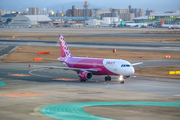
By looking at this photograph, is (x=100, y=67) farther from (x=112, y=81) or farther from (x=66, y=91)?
(x=66, y=91)

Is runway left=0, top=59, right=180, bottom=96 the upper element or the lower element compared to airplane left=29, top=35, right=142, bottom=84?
lower

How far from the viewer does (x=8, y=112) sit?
94.2ft

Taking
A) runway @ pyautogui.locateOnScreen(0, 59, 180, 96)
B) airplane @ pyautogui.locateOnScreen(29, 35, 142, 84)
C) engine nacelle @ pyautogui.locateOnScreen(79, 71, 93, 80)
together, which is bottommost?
runway @ pyautogui.locateOnScreen(0, 59, 180, 96)

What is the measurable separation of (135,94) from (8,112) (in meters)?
17.9

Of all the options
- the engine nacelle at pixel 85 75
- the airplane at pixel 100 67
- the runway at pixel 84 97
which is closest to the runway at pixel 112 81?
the runway at pixel 84 97

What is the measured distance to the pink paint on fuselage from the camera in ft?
168

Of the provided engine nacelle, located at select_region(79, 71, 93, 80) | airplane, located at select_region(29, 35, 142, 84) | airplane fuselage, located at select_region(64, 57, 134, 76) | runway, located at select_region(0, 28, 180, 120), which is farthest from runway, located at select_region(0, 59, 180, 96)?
airplane fuselage, located at select_region(64, 57, 134, 76)

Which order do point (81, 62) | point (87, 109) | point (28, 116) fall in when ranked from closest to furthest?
point (28, 116), point (87, 109), point (81, 62)

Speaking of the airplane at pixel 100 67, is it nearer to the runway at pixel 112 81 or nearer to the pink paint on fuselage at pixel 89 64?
the pink paint on fuselage at pixel 89 64

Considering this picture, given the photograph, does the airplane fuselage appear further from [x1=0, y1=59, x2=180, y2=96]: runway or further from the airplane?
[x1=0, y1=59, x2=180, y2=96]: runway

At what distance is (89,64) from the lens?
52719mm

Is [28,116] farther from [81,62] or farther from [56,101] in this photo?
[81,62]

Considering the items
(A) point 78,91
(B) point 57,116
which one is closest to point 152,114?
(B) point 57,116

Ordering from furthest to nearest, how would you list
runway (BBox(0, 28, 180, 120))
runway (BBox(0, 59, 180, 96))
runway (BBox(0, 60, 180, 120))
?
A: runway (BBox(0, 59, 180, 96)) → runway (BBox(0, 60, 180, 120)) → runway (BBox(0, 28, 180, 120))
